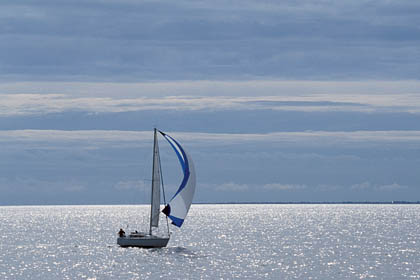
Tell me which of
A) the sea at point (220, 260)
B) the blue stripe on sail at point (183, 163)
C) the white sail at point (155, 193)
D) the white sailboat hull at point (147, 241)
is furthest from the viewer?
the white sailboat hull at point (147, 241)

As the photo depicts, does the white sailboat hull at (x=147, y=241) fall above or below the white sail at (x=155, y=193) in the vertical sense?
below

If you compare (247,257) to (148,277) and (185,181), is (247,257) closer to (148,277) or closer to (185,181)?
(185,181)

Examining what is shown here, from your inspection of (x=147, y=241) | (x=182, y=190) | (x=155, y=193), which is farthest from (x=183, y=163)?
(x=147, y=241)

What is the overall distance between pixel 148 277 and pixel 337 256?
27.1 m

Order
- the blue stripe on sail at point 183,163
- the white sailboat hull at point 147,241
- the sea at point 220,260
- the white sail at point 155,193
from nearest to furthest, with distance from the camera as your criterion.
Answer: the sea at point 220,260 < the blue stripe on sail at point 183,163 < the white sail at point 155,193 < the white sailboat hull at point 147,241

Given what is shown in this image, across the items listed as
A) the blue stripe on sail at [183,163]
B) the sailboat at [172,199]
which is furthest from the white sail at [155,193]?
the blue stripe on sail at [183,163]

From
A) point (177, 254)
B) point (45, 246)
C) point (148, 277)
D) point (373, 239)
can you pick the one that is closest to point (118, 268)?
point (148, 277)

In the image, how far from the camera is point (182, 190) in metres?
90.0

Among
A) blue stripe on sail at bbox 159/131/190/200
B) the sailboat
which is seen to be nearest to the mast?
the sailboat

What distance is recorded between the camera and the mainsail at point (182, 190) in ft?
292

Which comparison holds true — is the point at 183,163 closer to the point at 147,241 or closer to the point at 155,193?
the point at 155,193

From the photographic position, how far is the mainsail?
8900 cm

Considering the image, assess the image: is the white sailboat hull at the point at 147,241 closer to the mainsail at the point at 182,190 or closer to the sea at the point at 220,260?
the sea at the point at 220,260

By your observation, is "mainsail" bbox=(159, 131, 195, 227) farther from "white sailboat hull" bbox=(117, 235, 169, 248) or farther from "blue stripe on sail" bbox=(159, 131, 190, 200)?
"white sailboat hull" bbox=(117, 235, 169, 248)
